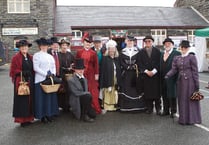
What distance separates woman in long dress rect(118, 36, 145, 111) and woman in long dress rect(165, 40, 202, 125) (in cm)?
118

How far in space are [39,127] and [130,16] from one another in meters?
24.5

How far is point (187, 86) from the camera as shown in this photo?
6500 mm

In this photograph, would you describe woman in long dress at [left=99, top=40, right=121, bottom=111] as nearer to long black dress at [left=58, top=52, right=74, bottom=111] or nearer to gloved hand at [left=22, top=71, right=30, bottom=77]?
long black dress at [left=58, top=52, right=74, bottom=111]

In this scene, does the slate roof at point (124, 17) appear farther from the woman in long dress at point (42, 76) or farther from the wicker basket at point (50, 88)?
the wicker basket at point (50, 88)

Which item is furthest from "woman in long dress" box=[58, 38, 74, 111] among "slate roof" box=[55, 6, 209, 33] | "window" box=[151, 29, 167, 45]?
"window" box=[151, 29, 167, 45]

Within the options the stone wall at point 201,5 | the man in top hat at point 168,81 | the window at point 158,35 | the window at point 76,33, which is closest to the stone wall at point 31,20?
the window at point 76,33

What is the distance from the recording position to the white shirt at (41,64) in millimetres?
6516

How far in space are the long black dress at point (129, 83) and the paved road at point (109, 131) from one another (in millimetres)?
220

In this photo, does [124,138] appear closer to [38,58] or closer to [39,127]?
[39,127]

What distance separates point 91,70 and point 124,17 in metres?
22.9

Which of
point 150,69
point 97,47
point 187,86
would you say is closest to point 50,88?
point 97,47

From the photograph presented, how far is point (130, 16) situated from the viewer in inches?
1185

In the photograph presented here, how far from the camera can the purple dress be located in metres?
6.48

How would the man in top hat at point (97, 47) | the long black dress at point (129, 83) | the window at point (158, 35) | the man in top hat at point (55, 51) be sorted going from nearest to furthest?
the man in top hat at point (55, 51) → the long black dress at point (129, 83) → the man in top hat at point (97, 47) → the window at point (158, 35)
